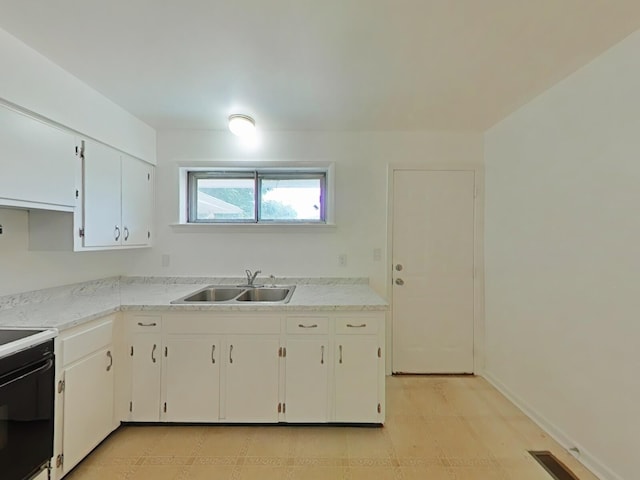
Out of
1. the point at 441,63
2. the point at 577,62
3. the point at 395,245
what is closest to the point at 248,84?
the point at 441,63

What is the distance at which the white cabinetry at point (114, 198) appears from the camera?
2.08 meters

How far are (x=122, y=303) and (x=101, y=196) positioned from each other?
0.81 meters

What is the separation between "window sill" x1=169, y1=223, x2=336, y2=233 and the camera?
9.16 feet

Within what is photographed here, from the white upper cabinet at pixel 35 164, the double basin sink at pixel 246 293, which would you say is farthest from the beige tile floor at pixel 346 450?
the white upper cabinet at pixel 35 164

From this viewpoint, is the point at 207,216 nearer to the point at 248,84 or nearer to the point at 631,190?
the point at 248,84

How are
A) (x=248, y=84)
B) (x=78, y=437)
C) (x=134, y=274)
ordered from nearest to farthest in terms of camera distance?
(x=78, y=437) → (x=248, y=84) → (x=134, y=274)

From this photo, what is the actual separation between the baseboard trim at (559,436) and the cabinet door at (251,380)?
6.09 feet

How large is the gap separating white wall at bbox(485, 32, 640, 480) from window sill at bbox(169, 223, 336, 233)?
1.61 metres

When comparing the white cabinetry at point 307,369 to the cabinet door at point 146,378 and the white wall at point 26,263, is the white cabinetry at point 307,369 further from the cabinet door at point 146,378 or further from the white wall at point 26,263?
the white wall at point 26,263

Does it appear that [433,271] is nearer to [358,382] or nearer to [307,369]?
[358,382]

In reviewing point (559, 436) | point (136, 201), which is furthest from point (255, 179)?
point (559, 436)

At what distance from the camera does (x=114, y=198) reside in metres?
2.32

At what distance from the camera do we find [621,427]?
1540 millimetres

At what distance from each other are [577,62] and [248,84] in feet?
6.66
